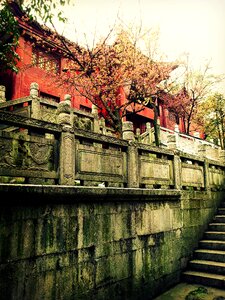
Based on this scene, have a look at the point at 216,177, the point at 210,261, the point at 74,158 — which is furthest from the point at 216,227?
the point at 74,158

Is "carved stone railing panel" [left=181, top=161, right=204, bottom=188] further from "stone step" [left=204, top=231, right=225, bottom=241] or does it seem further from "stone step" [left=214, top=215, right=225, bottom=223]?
"stone step" [left=204, top=231, right=225, bottom=241]

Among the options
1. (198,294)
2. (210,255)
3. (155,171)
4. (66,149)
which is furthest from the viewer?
(210,255)

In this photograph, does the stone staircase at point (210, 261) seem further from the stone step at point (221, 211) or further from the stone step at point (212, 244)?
the stone step at point (221, 211)

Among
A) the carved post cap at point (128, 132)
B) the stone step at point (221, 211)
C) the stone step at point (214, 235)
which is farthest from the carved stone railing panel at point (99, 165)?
the stone step at point (221, 211)

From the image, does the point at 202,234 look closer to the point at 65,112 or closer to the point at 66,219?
the point at 66,219

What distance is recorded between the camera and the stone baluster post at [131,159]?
693 cm

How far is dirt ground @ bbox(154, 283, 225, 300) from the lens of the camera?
6.81 m

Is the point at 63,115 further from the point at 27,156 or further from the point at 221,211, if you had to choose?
the point at 221,211

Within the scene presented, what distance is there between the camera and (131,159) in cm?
705

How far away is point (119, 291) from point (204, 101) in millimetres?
21781

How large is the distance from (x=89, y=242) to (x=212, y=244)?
5362 mm

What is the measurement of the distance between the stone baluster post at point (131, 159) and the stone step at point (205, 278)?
3.46 metres

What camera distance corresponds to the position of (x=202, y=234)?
31.4 ft

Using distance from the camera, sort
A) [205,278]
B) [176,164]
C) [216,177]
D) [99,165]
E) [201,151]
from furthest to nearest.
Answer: [216,177]
[201,151]
[176,164]
[205,278]
[99,165]
